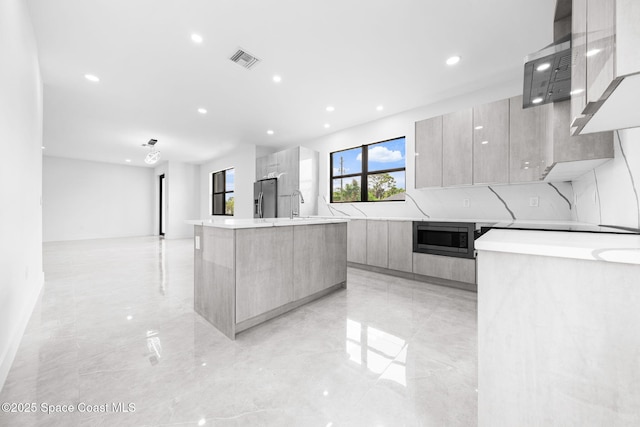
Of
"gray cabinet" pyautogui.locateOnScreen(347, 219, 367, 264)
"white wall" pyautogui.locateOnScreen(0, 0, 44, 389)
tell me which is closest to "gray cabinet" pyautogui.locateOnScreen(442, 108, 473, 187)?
"gray cabinet" pyautogui.locateOnScreen(347, 219, 367, 264)

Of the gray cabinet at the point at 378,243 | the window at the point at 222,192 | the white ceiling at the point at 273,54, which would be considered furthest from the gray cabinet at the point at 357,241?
the window at the point at 222,192

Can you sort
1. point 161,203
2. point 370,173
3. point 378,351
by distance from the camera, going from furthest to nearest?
point 161,203
point 370,173
point 378,351

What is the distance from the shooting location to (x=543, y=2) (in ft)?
6.72

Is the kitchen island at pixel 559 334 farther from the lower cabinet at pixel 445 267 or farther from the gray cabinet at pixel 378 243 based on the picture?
the gray cabinet at pixel 378 243

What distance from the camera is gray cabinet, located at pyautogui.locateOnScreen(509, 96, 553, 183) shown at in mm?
2721

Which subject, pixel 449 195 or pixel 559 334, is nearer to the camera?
pixel 559 334

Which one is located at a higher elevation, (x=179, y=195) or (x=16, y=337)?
(x=179, y=195)

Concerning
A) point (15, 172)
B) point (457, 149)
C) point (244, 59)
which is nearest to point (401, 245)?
point (457, 149)

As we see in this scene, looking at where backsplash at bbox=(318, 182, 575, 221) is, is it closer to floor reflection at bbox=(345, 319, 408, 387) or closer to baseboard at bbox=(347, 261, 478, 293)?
baseboard at bbox=(347, 261, 478, 293)

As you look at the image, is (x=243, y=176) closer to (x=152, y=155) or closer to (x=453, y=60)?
(x=152, y=155)

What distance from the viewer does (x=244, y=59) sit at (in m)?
2.87

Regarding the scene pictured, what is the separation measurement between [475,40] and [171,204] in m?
9.46

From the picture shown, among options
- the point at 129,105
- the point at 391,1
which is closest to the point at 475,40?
the point at 391,1

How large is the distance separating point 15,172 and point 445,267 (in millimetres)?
4429
